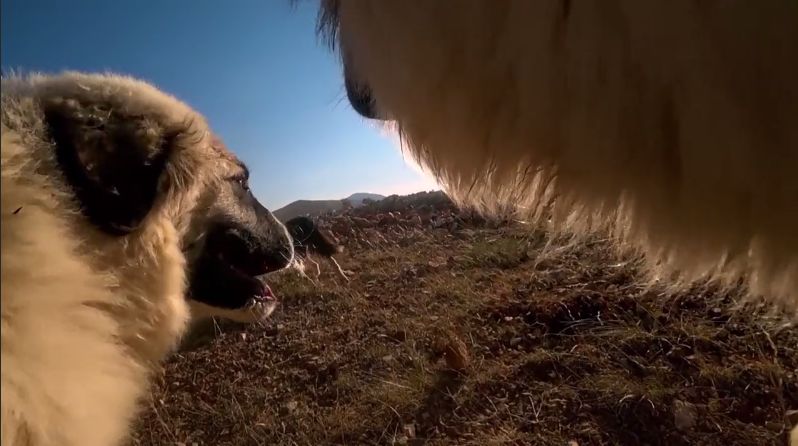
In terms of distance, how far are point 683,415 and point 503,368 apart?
31.5 inches

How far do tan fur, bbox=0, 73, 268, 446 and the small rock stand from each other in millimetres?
1875

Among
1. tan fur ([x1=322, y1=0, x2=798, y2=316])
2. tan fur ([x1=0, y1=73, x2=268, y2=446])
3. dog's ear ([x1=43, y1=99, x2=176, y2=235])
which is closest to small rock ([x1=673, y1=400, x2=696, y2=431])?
tan fur ([x1=322, y1=0, x2=798, y2=316])

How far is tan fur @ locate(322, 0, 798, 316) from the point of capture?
3.30ft

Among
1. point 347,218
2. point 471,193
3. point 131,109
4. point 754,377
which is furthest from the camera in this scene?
point 347,218

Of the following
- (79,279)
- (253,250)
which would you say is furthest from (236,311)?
(79,279)

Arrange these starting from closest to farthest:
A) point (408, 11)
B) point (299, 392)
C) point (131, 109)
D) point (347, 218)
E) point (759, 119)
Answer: point (759, 119)
point (408, 11)
point (131, 109)
point (299, 392)
point (347, 218)

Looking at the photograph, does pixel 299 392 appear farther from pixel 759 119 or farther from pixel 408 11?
pixel 759 119

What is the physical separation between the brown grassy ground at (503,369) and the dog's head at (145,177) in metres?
0.76

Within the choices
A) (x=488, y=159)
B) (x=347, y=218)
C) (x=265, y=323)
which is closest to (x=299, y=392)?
(x=265, y=323)

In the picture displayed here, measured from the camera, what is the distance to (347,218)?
699 centimetres

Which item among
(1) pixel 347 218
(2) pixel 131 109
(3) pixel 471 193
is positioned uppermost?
(1) pixel 347 218

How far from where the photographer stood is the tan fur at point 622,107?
3.30 ft

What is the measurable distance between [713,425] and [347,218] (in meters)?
5.23

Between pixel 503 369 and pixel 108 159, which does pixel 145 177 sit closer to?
pixel 108 159
